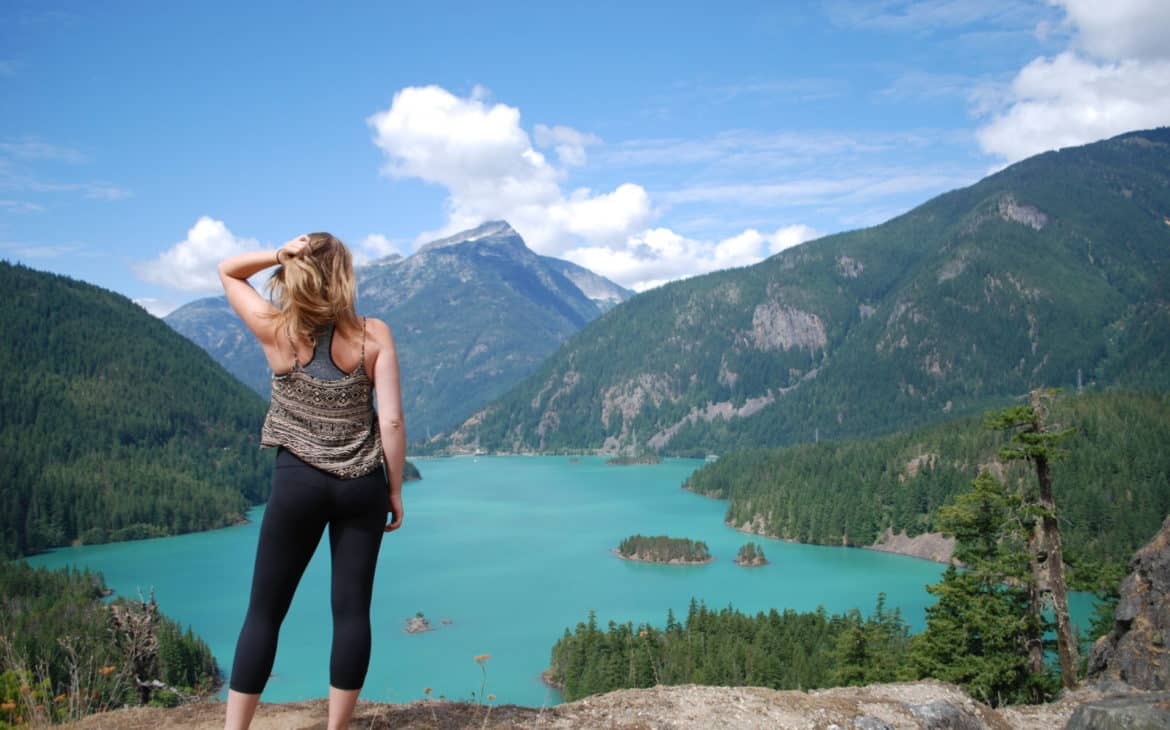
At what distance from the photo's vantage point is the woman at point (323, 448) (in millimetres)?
3836

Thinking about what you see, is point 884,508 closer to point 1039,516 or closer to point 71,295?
point 1039,516

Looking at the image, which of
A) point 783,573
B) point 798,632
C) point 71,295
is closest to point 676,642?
point 798,632

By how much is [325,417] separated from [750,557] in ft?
277

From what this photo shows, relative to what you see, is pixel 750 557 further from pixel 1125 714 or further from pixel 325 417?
pixel 325 417

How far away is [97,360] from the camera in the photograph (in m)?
148

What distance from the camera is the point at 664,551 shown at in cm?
8438

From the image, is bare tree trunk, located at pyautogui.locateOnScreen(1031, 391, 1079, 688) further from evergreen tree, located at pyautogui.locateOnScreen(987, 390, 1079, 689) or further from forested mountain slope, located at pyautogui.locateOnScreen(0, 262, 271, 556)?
forested mountain slope, located at pyautogui.locateOnScreen(0, 262, 271, 556)

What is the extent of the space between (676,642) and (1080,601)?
41.1m

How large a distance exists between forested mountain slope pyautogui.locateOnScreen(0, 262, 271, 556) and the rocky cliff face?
339 ft

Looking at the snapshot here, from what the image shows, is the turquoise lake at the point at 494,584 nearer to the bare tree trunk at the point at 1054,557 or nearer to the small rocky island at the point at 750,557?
the small rocky island at the point at 750,557

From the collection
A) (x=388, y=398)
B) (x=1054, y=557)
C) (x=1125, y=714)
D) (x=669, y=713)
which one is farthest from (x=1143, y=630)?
(x=388, y=398)

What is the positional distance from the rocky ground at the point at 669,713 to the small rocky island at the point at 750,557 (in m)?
77.6

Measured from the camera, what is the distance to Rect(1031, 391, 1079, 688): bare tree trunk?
14391mm

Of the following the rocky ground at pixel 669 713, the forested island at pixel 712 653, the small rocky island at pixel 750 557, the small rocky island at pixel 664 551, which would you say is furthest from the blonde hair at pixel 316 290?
the small rocky island at pixel 750 557
